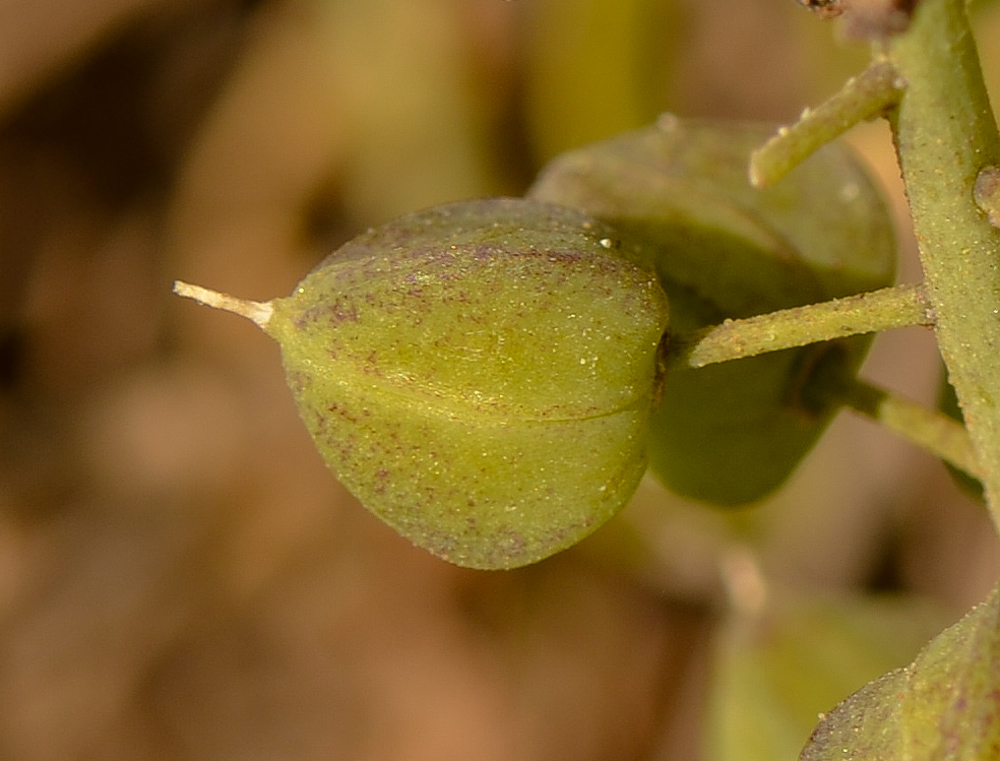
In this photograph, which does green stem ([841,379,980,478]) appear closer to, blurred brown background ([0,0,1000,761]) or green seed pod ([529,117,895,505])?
green seed pod ([529,117,895,505])

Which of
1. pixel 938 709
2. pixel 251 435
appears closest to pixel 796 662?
pixel 938 709

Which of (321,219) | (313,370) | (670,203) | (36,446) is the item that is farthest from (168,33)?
(313,370)

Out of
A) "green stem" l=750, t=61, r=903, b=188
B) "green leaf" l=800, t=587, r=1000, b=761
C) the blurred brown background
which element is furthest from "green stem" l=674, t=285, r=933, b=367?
the blurred brown background

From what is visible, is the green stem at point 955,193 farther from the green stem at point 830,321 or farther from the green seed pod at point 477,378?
the green seed pod at point 477,378

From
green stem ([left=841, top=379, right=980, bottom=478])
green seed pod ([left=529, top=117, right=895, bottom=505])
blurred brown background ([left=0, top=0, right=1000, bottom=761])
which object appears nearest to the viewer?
green stem ([left=841, top=379, right=980, bottom=478])

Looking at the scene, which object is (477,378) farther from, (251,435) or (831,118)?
(251,435)

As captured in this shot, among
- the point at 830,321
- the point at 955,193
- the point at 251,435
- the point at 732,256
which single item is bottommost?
the point at 251,435

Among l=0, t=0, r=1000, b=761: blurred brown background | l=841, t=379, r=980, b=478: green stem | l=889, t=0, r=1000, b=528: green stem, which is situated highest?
l=889, t=0, r=1000, b=528: green stem
